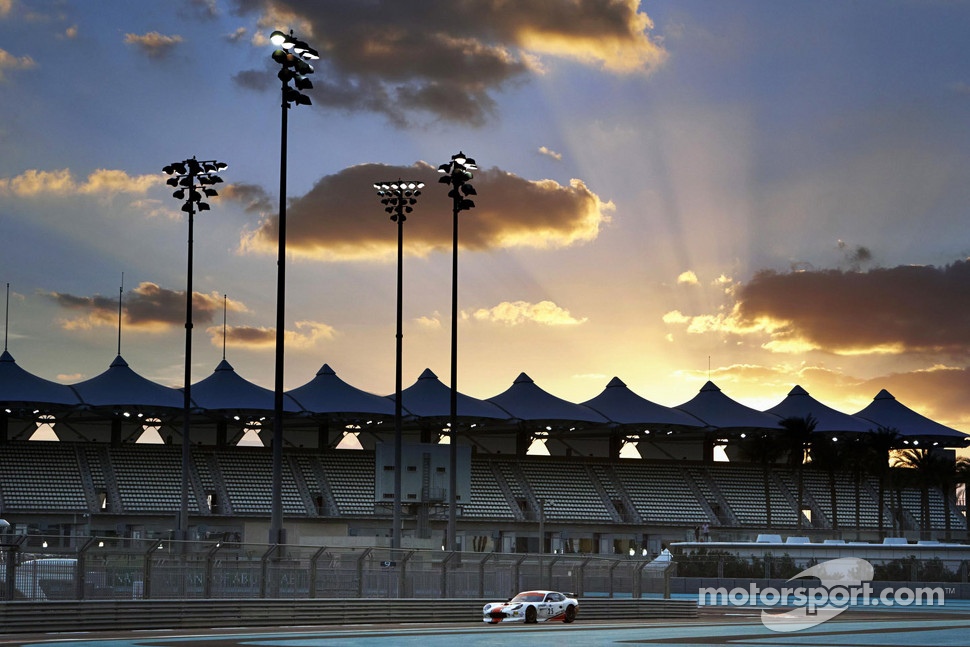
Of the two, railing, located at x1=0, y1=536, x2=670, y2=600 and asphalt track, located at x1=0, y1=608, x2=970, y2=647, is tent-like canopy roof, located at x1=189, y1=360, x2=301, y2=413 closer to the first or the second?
railing, located at x1=0, y1=536, x2=670, y2=600

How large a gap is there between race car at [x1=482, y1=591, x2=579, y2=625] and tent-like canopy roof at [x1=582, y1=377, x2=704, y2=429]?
48999 millimetres

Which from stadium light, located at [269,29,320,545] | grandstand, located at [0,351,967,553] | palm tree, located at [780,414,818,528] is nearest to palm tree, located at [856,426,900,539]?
grandstand, located at [0,351,967,553]

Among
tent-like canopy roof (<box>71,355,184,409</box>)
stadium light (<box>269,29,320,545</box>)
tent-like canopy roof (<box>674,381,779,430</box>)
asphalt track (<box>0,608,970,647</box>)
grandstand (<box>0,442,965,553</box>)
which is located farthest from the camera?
tent-like canopy roof (<box>674,381,779,430</box>)

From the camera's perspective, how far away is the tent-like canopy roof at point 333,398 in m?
83.4

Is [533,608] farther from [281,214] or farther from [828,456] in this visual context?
[828,456]

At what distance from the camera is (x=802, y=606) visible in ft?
173

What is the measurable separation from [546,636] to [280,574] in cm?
797

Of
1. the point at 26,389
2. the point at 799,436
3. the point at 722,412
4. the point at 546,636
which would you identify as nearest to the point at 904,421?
the point at 799,436

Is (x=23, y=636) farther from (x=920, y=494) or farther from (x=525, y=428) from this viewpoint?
(x=920, y=494)


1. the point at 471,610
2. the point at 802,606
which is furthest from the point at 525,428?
the point at 471,610

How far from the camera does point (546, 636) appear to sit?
3334 cm

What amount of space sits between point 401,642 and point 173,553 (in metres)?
7.73

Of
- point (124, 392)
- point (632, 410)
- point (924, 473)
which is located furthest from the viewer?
point (924, 473)

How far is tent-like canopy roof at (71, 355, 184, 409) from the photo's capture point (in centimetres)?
7888
